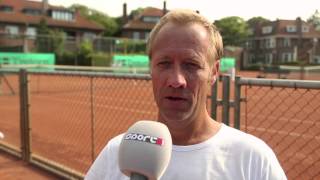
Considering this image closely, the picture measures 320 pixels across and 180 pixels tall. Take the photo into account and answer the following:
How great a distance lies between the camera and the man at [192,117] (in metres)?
1.87

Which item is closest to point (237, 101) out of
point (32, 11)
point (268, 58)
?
point (32, 11)

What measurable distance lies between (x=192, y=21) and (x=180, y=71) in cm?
22

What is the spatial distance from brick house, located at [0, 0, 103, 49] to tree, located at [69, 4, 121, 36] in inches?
575

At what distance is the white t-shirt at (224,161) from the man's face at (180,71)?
135mm

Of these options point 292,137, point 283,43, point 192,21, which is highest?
point 283,43

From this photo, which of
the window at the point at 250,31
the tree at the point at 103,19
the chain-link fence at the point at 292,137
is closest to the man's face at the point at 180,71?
the chain-link fence at the point at 292,137

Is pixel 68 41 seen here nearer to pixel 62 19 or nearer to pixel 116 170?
pixel 62 19

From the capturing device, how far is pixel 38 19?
245 ft

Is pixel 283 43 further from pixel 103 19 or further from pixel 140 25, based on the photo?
pixel 103 19

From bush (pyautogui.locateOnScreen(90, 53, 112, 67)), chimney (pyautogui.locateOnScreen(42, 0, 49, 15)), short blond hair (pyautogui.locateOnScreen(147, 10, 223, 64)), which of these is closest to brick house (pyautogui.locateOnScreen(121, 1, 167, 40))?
chimney (pyautogui.locateOnScreen(42, 0, 49, 15))

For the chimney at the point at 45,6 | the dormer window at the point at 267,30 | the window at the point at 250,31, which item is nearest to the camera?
the chimney at the point at 45,6

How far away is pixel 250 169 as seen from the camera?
6.15ft

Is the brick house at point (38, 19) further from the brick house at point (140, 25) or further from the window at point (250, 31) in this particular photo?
the window at point (250, 31)

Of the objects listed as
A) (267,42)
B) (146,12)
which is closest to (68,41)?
(146,12)
